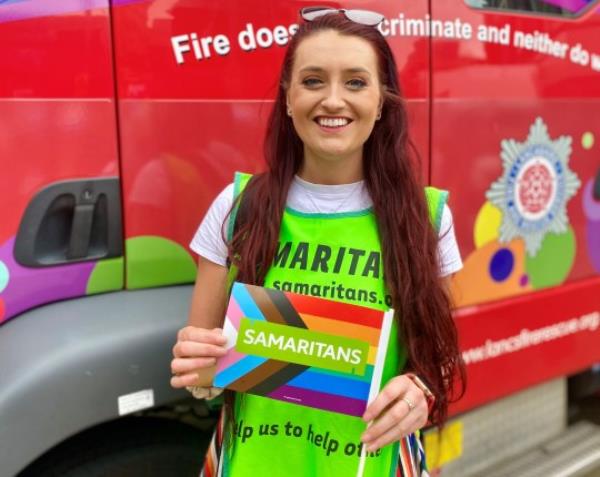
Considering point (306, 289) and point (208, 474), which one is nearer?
point (306, 289)

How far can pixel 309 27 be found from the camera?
1386 mm

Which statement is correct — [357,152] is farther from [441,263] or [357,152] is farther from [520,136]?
[520,136]

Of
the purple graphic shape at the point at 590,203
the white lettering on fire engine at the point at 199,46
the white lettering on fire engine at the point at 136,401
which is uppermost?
the white lettering on fire engine at the point at 199,46

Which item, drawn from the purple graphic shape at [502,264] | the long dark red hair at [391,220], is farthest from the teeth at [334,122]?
the purple graphic shape at [502,264]

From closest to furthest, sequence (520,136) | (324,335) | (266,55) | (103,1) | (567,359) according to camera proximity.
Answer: (324,335)
(103,1)
(266,55)
(520,136)
(567,359)

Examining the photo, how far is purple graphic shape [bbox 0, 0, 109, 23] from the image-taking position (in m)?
1.45

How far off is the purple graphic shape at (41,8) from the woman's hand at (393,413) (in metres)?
1.05

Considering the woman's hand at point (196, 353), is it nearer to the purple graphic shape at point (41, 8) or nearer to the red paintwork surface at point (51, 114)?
the red paintwork surface at point (51, 114)

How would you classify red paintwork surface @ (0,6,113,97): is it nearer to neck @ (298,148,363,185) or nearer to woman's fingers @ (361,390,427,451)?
neck @ (298,148,363,185)

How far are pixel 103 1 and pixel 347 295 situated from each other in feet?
2.85

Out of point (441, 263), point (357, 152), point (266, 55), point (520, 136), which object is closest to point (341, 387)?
point (441, 263)

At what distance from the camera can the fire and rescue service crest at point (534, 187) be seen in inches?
87.7

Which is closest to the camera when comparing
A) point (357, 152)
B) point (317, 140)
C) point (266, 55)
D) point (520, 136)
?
point (317, 140)

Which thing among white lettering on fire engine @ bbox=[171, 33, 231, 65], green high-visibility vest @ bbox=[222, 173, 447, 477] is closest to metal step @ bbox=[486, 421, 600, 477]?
green high-visibility vest @ bbox=[222, 173, 447, 477]
